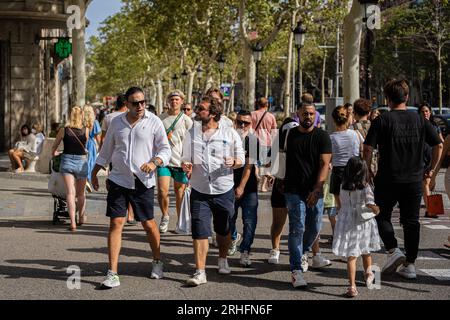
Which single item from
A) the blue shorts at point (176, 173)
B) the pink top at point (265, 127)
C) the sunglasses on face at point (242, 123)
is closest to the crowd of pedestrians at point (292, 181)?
the sunglasses on face at point (242, 123)

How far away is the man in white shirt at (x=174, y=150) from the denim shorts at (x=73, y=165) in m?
1.24

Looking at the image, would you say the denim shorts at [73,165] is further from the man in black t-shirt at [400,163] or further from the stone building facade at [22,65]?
the stone building facade at [22,65]

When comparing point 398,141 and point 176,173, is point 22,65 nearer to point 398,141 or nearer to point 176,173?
point 176,173

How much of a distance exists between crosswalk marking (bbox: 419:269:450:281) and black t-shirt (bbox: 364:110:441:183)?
1.00 meters

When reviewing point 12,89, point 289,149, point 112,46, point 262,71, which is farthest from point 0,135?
point 262,71

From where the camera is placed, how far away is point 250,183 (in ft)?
29.6

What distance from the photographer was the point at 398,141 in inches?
320

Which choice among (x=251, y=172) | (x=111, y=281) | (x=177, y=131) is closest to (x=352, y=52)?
(x=177, y=131)

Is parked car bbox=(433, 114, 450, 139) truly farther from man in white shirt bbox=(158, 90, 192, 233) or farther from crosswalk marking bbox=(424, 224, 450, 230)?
man in white shirt bbox=(158, 90, 192, 233)

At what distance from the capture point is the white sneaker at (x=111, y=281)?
745 cm
